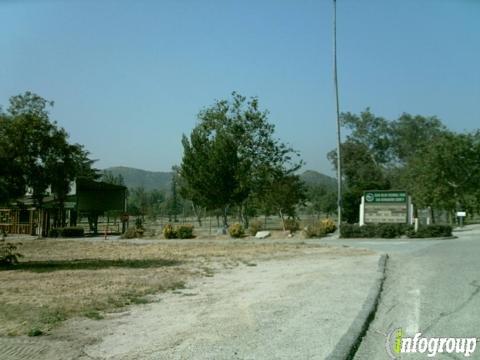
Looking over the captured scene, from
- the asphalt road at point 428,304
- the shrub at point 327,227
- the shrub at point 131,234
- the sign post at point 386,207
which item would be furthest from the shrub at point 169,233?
the asphalt road at point 428,304

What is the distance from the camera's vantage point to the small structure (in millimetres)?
44062

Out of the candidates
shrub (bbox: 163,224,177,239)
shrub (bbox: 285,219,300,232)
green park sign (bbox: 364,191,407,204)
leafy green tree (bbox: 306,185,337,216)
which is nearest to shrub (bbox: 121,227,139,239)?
shrub (bbox: 163,224,177,239)

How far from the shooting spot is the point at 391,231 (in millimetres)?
31156

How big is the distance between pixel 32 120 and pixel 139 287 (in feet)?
71.1

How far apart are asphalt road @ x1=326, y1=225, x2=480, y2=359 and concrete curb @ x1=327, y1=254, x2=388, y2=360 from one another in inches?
3.3

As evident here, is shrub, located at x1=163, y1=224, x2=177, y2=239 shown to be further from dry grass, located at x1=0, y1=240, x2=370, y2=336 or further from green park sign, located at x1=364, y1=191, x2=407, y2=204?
dry grass, located at x1=0, y1=240, x2=370, y2=336

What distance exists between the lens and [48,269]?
17172 millimetres

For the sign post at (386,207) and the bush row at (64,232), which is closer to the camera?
the sign post at (386,207)

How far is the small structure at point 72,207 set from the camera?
4406 centimetres

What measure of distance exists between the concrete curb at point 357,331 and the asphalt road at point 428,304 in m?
0.08

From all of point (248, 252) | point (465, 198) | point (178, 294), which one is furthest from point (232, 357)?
point (465, 198)

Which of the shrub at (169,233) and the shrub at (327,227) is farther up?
the shrub at (327,227)

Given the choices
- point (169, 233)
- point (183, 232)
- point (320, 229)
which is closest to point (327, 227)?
point (320, 229)

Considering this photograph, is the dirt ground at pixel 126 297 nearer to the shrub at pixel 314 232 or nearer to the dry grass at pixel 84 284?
the dry grass at pixel 84 284
